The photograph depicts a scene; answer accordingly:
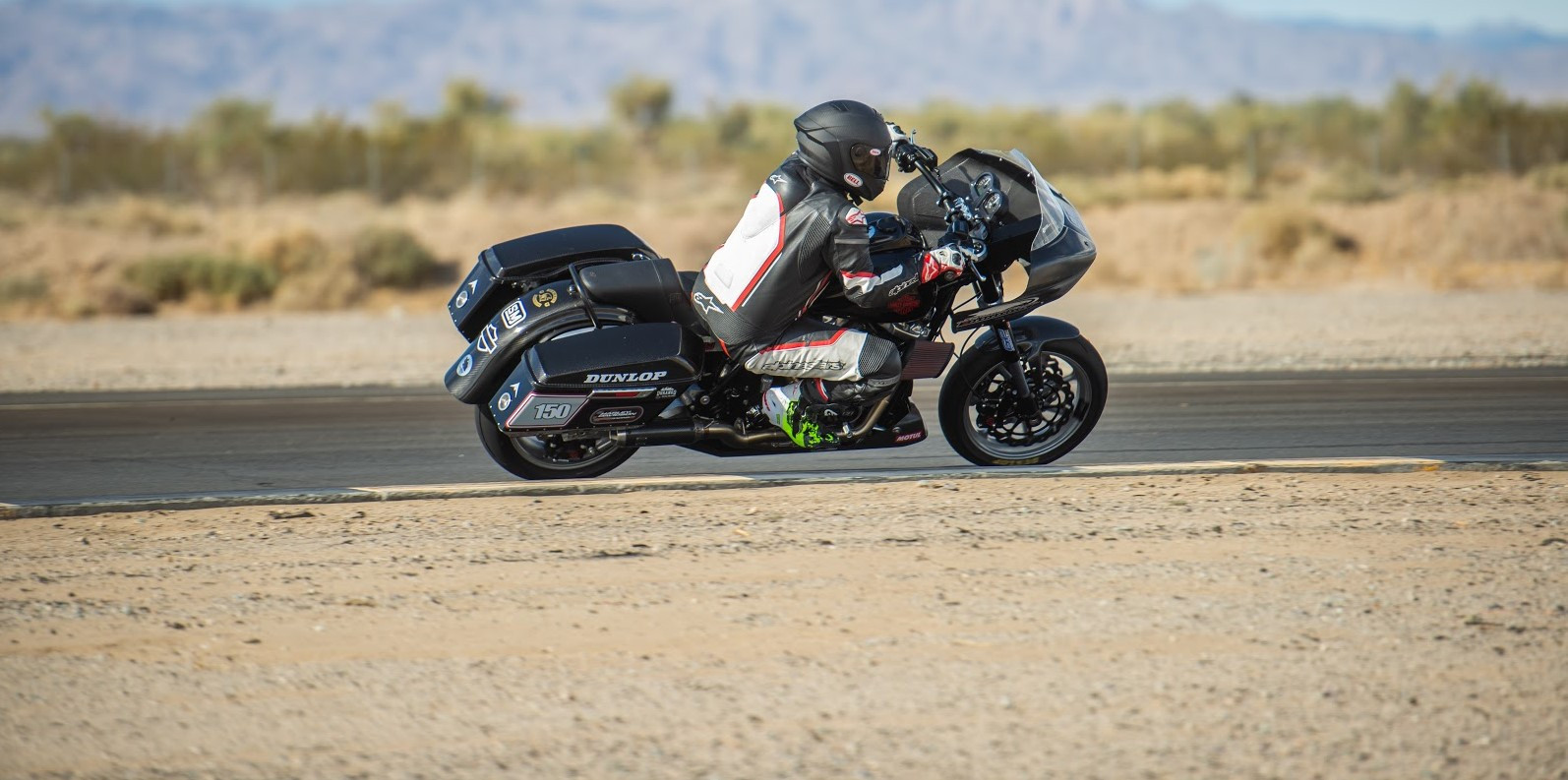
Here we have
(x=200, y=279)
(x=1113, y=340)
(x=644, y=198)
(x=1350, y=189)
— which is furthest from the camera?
(x=644, y=198)

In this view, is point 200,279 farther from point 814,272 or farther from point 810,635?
point 810,635

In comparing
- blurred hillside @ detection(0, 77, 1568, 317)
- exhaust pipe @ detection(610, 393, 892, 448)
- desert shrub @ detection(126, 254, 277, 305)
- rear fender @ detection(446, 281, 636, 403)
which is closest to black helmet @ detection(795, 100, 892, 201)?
exhaust pipe @ detection(610, 393, 892, 448)

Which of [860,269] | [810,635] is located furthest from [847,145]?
[810,635]

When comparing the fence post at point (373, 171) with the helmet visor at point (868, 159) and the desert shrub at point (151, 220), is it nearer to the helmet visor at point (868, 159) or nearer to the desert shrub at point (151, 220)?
the desert shrub at point (151, 220)

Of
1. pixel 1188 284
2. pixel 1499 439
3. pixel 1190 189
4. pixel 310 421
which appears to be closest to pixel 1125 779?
pixel 1499 439

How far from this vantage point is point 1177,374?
12586 mm

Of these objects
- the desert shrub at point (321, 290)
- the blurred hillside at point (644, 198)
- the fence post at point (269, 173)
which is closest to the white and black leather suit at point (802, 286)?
the blurred hillside at point (644, 198)

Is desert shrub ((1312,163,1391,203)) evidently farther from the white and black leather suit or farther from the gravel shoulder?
the white and black leather suit

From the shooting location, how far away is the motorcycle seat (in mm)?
7621

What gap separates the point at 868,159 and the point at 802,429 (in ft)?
4.46

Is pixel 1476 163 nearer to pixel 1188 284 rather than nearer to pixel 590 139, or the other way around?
pixel 1188 284

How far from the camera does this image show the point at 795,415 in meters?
7.50

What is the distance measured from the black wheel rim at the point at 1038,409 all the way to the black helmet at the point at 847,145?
131cm

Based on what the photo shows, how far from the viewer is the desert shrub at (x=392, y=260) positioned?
93.7ft
